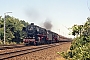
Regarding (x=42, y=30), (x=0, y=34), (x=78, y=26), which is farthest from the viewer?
(x=0, y=34)

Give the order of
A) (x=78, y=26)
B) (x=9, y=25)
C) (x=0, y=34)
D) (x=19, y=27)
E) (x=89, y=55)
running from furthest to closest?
(x=19, y=27) < (x=9, y=25) < (x=0, y=34) < (x=78, y=26) < (x=89, y=55)

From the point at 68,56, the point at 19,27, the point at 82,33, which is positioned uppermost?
the point at 19,27

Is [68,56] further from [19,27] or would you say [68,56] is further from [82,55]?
[19,27]

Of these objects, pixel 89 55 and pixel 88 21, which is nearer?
pixel 89 55

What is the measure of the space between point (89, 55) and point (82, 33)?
2139 mm

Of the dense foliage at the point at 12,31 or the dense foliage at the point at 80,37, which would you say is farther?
the dense foliage at the point at 12,31

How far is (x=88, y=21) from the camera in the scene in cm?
1112

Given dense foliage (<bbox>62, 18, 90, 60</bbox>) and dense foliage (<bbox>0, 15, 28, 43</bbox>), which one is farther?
dense foliage (<bbox>0, 15, 28, 43</bbox>)

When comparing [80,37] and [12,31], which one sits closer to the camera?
[80,37]

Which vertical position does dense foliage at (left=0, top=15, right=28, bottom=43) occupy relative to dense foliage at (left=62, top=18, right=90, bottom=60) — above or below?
above

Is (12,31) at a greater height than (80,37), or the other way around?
(12,31)

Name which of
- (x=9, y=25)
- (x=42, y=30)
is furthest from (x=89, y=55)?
(x=9, y=25)

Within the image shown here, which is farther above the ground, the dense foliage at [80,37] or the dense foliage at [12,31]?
the dense foliage at [12,31]

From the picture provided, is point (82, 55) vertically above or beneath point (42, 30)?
beneath
